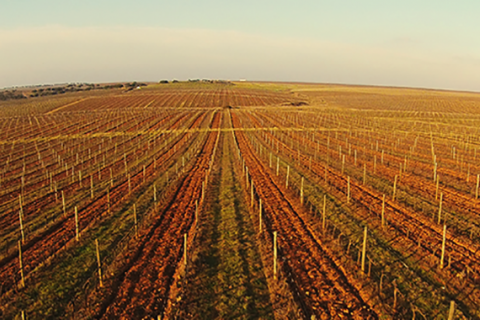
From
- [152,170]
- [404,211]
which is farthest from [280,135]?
[404,211]

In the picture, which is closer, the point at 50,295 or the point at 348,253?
the point at 50,295

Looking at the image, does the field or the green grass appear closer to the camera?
the green grass

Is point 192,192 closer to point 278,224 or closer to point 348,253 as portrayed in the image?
point 278,224

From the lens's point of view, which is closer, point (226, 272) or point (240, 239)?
point (226, 272)

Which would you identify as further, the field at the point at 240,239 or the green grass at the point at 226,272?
the field at the point at 240,239

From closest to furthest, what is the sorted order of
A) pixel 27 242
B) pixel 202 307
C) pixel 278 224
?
pixel 202 307
pixel 27 242
pixel 278 224

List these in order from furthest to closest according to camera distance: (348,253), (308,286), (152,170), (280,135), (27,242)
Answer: (280,135)
(152,170)
(27,242)
(348,253)
(308,286)

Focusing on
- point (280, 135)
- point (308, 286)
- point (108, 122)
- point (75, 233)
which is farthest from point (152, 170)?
point (108, 122)

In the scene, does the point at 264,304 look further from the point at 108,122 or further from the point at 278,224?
the point at 108,122

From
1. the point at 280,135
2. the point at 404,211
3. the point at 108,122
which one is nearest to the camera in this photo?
the point at 404,211
